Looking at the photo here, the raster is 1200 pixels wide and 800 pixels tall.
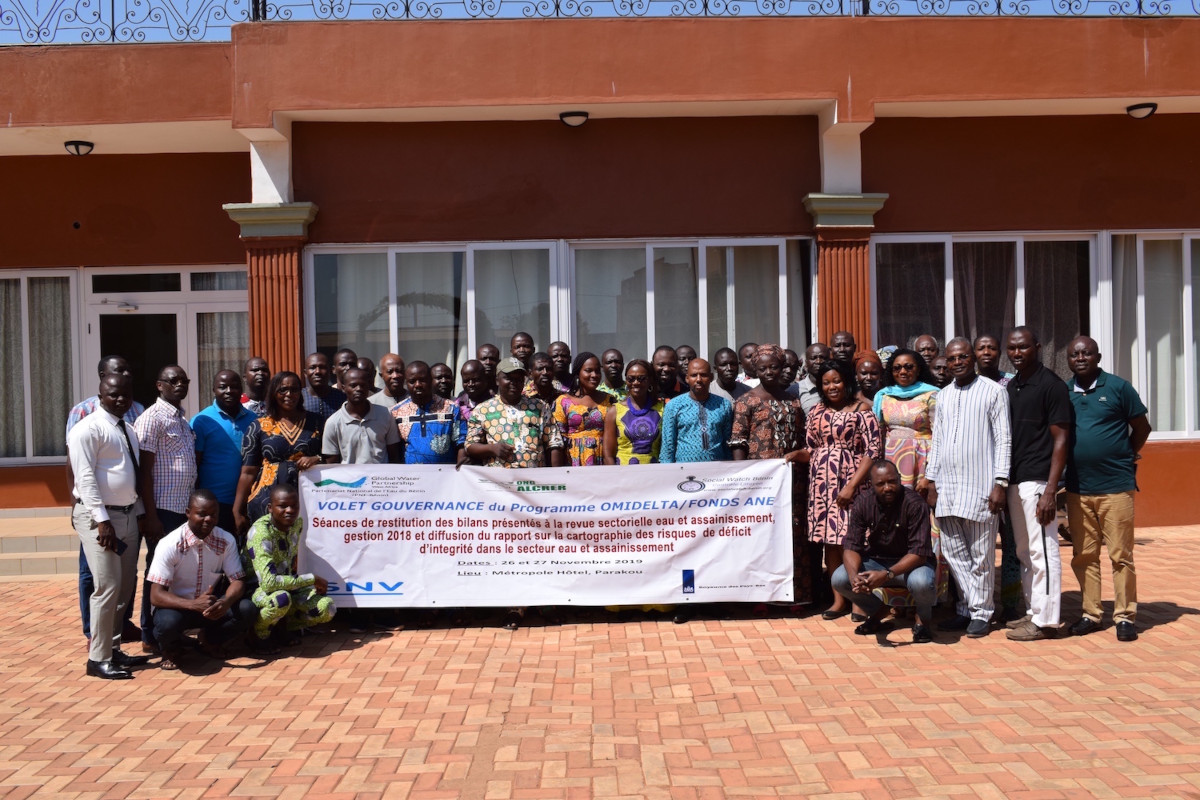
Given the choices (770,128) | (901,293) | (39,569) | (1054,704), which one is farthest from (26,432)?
(1054,704)

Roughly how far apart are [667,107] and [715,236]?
1271mm

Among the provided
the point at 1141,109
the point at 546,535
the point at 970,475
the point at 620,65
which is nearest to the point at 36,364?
the point at 620,65

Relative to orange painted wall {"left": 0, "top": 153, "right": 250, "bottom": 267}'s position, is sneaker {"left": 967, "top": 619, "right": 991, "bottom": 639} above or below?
below

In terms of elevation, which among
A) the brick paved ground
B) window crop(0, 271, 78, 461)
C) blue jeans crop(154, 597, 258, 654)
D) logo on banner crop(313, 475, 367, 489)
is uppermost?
window crop(0, 271, 78, 461)

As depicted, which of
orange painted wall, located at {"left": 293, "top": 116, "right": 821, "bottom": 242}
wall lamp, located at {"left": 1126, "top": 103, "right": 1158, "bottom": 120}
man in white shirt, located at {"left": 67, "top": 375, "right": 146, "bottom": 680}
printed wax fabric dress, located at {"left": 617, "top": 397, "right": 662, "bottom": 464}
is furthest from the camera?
orange painted wall, located at {"left": 293, "top": 116, "right": 821, "bottom": 242}

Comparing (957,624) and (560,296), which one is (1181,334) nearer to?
(957,624)

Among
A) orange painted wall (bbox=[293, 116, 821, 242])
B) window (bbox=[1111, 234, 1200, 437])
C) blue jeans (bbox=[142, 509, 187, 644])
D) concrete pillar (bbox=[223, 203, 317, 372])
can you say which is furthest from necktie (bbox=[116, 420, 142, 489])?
window (bbox=[1111, 234, 1200, 437])

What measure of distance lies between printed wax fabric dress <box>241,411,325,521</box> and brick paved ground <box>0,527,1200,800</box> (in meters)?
0.98

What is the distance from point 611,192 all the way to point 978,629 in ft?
17.2

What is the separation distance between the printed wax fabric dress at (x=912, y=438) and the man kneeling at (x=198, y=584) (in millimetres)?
4077

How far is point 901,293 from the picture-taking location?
9.78m

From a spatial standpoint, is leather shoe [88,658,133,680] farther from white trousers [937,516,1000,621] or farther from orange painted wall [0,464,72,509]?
orange painted wall [0,464,72,509]

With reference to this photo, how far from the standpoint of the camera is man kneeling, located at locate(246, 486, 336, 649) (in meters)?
5.93

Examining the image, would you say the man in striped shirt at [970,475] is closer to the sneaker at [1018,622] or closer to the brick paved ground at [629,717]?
the sneaker at [1018,622]
